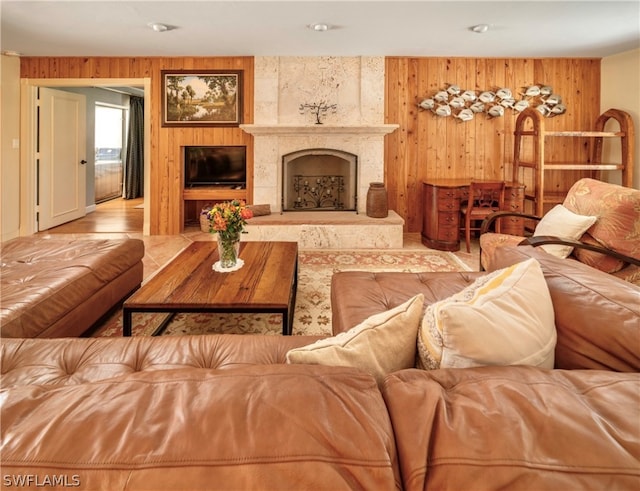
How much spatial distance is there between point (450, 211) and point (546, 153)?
1844 millimetres

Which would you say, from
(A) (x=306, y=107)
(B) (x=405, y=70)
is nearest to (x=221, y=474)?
(A) (x=306, y=107)

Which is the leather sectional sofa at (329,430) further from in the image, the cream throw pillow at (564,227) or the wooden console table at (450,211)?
the wooden console table at (450,211)

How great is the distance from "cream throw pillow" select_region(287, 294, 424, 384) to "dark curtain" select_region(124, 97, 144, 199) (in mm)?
9626

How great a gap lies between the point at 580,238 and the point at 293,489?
9.26ft

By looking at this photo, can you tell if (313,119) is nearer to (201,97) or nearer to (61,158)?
(201,97)

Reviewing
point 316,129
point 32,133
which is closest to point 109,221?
point 32,133

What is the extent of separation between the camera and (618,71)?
17.6 feet

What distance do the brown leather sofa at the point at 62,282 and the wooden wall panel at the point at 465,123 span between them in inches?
146

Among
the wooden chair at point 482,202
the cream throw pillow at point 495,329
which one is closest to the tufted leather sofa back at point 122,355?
the cream throw pillow at point 495,329

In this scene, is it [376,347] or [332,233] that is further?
[332,233]

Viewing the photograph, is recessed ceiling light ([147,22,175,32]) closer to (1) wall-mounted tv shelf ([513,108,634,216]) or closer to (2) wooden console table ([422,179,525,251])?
(2) wooden console table ([422,179,525,251])

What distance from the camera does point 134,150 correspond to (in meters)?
9.51

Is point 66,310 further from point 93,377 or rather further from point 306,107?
point 306,107

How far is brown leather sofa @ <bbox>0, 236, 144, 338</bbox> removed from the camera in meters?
1.97
